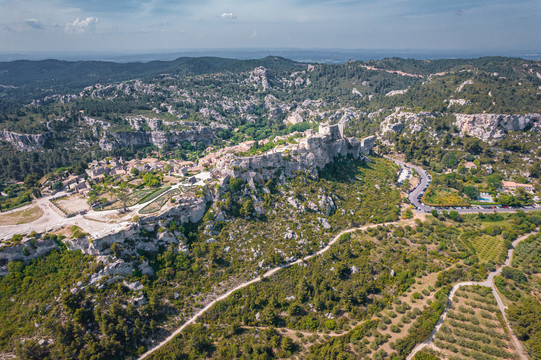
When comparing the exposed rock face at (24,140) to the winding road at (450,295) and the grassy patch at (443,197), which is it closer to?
the winding road at (450,295)

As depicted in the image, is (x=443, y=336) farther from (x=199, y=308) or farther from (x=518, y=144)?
(x=518, y=144)

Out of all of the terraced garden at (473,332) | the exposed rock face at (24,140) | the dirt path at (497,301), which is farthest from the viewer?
the exposed rock face at (24,140)

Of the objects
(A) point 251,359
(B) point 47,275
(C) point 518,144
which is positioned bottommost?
(A) point 251,359

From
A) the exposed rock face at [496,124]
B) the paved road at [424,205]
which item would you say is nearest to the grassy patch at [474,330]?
the paved road at [424,205]

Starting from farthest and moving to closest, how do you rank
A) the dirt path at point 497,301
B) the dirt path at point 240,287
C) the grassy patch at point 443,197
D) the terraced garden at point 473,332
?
1. the grassy patch at point 443,197
2. the dirt path at point 240,287
3. the dirt path at point 497,301
4. the terraced garden at point 473,332

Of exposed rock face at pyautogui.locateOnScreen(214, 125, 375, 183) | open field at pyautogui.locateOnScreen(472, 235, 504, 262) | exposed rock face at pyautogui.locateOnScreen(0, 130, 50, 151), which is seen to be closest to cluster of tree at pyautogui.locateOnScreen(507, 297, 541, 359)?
open field at pyautogui.locateOnScreen(472, 235, 504, 262)

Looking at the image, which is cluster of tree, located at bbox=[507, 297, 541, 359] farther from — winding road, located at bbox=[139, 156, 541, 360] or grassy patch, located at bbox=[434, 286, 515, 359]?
grassy patch, located at bbox=[434, 286, 515, 359]

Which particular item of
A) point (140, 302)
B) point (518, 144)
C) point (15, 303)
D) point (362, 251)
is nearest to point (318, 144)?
point (362, 251)
